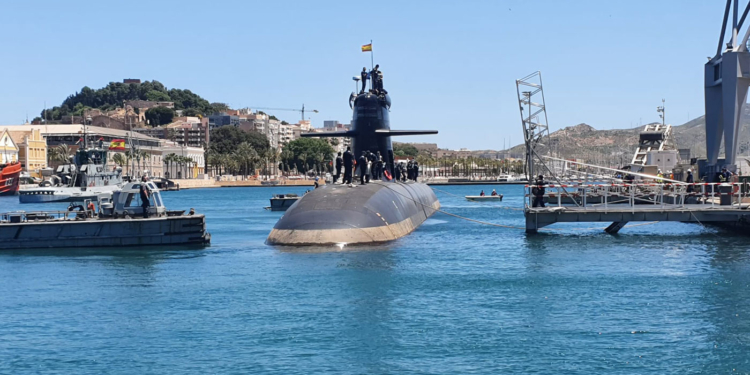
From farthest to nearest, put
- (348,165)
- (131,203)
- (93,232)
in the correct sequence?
1. (348,165)
2. (131,203)
3. (93,232)

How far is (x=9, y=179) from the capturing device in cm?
11262

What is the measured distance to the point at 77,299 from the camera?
2470 centimetres

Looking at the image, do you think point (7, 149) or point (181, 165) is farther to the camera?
point (181, 165)

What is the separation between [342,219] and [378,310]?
40.2ft

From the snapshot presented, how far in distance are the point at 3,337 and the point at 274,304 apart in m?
6.65

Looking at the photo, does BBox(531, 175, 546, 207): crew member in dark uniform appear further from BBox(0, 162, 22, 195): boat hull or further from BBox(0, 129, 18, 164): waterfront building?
BBox(0, 129, 18, 164): waterfront building

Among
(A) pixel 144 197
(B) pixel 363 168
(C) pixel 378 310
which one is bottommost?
(C) pixel 378 310

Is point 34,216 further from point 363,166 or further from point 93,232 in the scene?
point 363,166

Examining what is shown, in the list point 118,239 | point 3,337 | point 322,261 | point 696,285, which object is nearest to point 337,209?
point 322,261

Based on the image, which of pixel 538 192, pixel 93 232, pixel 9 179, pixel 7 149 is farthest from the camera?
pixel 7 149

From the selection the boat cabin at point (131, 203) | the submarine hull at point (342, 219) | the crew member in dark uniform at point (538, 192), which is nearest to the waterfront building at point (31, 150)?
the boat cabin at point (131, 203)

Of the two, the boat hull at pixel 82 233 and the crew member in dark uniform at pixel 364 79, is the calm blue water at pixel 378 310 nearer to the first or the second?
the boat hull at pixel 82 233

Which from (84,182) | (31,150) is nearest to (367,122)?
(84,182)

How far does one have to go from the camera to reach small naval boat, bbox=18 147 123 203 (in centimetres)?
8131
